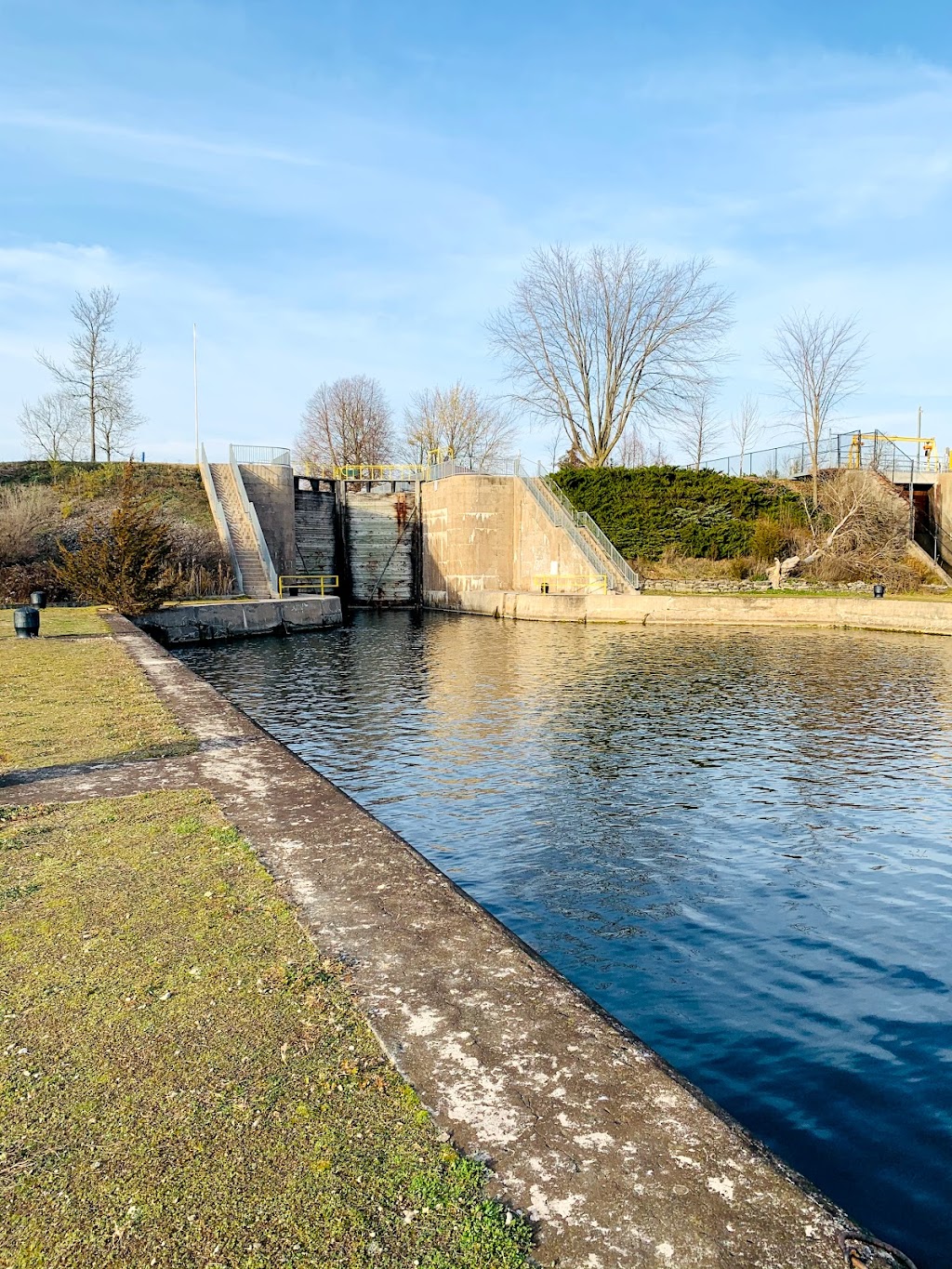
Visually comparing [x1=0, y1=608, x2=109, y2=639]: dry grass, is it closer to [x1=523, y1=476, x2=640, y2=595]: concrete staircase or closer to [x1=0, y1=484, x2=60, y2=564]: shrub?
[x1=0, y1=484, x2=60, y2=564]: shrub

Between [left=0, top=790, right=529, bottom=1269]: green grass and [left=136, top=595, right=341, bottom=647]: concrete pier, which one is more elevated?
[left=136, top=595, right=341, bottom=647]: concrete pier

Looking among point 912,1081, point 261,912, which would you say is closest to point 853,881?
point 912,1081

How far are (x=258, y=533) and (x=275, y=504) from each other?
153 inches

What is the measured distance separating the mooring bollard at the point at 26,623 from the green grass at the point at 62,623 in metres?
0.39

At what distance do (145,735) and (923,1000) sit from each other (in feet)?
22.9

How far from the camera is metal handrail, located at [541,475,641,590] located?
108 feet

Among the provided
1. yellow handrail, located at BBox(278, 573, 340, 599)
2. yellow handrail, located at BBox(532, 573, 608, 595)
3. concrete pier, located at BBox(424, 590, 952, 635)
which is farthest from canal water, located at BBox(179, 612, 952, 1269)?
yellow handrail, located at BBox(278, 573, 340, 599)

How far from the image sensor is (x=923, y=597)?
1174 inches

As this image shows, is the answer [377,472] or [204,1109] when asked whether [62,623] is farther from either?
[377,472]

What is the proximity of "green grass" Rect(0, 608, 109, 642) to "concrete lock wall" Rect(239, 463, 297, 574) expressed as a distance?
12020 millimetres

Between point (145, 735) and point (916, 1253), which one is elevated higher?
point (145, 735)

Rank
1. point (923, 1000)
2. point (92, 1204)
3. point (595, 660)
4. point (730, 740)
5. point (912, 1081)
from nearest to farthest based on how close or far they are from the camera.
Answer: point (92, 1204) → point (912, 1081) → point (923, 1000) → point (730, 740) → point (595, 660)

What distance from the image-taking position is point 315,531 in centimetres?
3997

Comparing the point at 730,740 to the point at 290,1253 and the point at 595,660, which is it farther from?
the point at 290,1253
